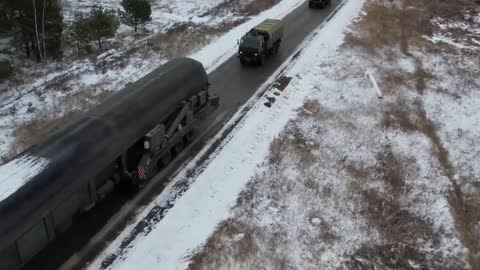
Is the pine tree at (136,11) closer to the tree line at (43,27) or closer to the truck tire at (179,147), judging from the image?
the tree line at (43,27)

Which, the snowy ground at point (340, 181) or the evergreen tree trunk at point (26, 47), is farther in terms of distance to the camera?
the evergreen tree trunk at point (26, 47)

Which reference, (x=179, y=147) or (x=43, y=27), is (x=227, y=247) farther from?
(x=43, y=27)

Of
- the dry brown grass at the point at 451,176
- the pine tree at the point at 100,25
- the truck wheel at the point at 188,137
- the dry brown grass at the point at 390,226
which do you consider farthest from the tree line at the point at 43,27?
the dry brown grass at the point at 390,226

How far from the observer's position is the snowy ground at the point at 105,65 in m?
A: 22.0

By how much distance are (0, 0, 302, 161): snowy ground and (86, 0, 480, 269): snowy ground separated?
25.3 ft

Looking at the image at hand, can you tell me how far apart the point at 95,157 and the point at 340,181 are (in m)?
9.90

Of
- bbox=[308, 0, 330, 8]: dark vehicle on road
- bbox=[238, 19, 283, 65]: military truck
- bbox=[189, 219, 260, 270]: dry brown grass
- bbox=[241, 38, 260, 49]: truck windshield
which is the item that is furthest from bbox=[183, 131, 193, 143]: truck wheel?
bbox=[308, 0, 330, 8]: dark vehicle on road

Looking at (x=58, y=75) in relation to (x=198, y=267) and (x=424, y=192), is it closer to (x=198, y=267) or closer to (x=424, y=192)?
(x=198, y=267)

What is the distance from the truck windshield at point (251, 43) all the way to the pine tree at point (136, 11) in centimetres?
1362

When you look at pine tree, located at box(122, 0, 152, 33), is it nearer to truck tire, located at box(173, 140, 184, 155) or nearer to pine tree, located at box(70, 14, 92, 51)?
pine tree, located at box(70, 14, 92, 51)

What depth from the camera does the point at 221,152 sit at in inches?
787

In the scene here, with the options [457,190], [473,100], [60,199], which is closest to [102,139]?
[60,199]

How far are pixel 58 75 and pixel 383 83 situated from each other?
19.6 m

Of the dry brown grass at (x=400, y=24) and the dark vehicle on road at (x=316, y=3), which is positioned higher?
the dark vehicle on road at (x=316, y=3)
